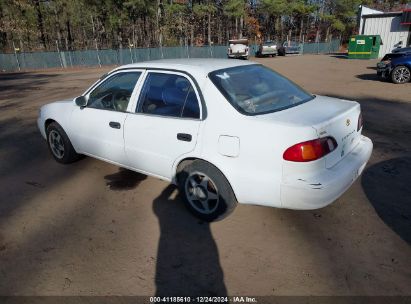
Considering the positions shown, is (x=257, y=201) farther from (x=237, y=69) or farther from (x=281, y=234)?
(x=237, y=69)

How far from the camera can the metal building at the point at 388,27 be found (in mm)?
28797

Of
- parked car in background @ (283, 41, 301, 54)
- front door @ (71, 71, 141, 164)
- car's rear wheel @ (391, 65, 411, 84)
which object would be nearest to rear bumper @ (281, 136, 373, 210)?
front door @ (71, 71, 141, 164)

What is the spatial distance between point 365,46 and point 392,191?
27.7 meters

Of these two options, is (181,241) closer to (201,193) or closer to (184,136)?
(201,193)

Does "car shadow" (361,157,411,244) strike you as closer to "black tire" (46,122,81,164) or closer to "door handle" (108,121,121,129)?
"door handle" (108,121,121,129)

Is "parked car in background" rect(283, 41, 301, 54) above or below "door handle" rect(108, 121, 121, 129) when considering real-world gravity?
below

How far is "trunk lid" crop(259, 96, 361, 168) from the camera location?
297 centimetres

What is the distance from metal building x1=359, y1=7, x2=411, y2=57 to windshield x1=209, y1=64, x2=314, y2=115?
98.9 feet

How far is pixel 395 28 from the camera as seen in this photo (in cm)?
2939

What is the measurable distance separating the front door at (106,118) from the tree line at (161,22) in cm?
3150

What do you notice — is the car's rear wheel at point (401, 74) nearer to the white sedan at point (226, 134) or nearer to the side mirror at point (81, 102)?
the white sedan at point (226, 134)

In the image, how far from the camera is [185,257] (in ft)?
10.1

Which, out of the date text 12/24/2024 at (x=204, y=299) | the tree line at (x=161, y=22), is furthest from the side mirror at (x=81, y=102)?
the tree line at (x=161, y=22)

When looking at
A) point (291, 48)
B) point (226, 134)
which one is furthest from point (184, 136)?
point (291, 48)
